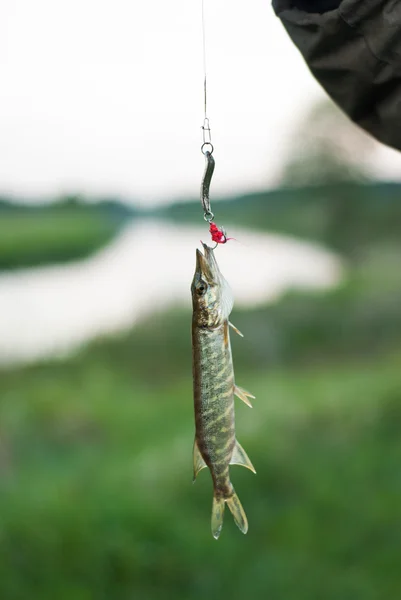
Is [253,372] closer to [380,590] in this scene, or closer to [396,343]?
[396,343]

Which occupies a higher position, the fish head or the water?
the fish head

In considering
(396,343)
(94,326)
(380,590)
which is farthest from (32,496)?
(396,343)

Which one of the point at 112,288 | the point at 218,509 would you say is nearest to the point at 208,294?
the point at 218,509

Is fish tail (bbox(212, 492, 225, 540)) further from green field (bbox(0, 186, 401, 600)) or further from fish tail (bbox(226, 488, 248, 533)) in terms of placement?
A: green field (bbox(0, 186, 401, 600))

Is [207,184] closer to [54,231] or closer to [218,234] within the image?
[218,234]

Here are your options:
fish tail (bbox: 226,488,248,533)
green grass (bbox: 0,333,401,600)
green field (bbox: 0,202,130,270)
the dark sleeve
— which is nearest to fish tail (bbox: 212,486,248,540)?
fish tail (bbox: 226,488,248,533)

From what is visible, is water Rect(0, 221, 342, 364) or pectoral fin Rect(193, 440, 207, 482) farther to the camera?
water Rect(0, 221, 342, 364)
